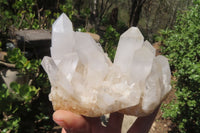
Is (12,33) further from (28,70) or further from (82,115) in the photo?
(82,115)

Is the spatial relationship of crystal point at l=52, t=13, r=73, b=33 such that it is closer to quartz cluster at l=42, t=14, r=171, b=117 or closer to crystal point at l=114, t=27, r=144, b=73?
quartz cluster at l=42, t=14, r=171, b=117

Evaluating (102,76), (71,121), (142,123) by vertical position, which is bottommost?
(142,123)

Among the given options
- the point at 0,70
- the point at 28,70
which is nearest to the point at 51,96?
the point at 28,70

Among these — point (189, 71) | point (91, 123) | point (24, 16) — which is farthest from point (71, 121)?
point (24, 16)

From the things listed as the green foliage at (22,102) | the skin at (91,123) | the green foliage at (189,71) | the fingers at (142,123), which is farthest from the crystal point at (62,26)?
the green foliage at (189,71)

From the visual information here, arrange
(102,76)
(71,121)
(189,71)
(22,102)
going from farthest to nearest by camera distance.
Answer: (22,102)
(189,71)
(102,76)
(71,121)

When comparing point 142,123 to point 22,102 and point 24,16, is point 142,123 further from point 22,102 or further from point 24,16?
point 24,16

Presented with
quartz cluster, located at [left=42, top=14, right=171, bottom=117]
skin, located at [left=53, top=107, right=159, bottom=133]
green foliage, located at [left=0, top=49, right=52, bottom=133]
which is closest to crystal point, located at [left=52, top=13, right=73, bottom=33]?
quartz cluster, located at [left=42, top=14, right=171, bottom=117]
